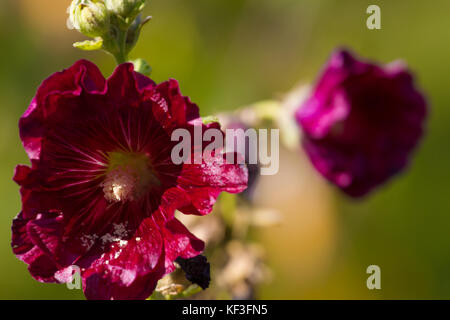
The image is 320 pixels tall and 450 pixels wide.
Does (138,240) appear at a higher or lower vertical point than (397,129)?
lower

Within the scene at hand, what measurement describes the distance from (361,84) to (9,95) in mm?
1898

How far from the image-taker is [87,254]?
1268 mm

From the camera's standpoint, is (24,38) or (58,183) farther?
(24,38)

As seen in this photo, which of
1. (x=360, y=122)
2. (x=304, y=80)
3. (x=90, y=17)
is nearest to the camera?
(x=90, y=17)

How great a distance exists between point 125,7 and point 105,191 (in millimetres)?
449

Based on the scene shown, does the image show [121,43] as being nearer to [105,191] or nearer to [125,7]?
[125,7]

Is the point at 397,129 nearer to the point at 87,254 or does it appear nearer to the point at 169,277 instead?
the point at 169,277

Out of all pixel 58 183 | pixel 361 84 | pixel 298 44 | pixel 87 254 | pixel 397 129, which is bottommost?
pixel 87 254

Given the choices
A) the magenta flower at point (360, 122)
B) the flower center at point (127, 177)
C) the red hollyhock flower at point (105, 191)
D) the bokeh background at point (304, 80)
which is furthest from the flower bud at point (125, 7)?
the bokeh background at point (304, 80)

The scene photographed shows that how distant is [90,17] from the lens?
4.08 ft

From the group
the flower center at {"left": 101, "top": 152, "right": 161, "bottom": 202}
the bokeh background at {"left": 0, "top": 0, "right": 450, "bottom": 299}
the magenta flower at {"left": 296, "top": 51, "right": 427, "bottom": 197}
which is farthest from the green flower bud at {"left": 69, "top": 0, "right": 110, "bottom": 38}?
the bokeh background at {"left": 0, "top": 0, "right": 450, "bottom": 299}

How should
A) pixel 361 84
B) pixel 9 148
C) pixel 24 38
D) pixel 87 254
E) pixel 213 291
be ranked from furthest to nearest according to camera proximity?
1. pixel 24 38
2. pixel 9 148
3. pixel 361 84
4. pixel 213 291
5. pixel 87 254

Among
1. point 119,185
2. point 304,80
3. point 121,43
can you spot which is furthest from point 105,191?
point 304,80

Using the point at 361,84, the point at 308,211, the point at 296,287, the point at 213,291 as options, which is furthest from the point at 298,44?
the point at 213,291
